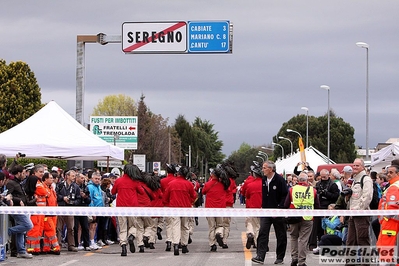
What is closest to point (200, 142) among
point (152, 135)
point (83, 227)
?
point (152, 135)

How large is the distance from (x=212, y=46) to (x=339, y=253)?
401 inches

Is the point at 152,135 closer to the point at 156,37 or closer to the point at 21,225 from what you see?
the point at 156,37

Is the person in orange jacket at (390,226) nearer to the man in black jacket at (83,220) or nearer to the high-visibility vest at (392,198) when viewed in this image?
the high-visibility vest at (392,198)

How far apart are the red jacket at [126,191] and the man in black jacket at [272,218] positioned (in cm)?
345

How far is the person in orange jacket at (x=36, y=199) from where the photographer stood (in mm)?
16875

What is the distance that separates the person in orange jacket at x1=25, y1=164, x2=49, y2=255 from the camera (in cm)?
1688

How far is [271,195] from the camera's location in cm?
1580

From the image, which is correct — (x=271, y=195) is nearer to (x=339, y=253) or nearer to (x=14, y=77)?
(x=339, y=253)

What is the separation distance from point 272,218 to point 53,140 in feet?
27.2

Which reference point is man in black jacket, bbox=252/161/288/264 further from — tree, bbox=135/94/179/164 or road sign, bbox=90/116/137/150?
tree, bbox=135/94/179/164

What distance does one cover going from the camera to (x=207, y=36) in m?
23.8

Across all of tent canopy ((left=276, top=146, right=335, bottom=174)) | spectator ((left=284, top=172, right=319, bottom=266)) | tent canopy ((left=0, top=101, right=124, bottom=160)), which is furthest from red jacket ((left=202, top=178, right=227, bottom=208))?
tent canopy ((left=276, top=146, right=335, bottom=174))

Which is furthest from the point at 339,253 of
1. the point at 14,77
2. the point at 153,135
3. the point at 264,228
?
the point at 153,135

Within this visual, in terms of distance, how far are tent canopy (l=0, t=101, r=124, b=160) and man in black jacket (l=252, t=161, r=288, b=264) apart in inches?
295
